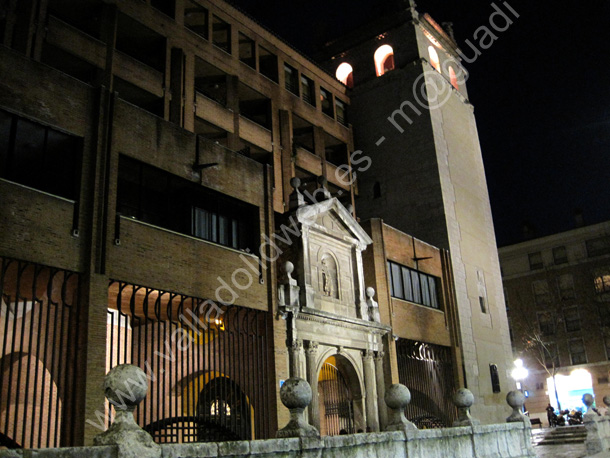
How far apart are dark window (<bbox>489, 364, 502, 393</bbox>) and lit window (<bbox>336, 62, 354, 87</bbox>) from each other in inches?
754

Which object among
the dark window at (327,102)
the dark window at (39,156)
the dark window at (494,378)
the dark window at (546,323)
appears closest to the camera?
the dark window at (39,156)

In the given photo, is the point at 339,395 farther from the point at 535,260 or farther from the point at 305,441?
the point at 535,260

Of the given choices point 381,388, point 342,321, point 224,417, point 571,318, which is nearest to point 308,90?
point 342,321

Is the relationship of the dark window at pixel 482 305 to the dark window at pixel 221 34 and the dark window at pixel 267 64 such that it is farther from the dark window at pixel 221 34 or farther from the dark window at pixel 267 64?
the dark window at pixel 221 34

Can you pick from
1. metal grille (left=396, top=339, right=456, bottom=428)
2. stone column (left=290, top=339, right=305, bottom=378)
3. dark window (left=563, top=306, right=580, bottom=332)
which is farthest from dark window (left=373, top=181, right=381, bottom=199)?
dark window (left=563, top=306, right=580, bottom=332)

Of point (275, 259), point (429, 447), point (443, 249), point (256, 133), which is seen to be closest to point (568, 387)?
point (443, 249)

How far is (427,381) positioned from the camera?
26.3 m

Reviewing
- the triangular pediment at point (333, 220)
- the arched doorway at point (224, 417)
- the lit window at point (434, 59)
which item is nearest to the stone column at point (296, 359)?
the arched doorway at point (224, 417)

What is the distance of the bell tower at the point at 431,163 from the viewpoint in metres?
31.3

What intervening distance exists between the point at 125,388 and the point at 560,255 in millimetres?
54041

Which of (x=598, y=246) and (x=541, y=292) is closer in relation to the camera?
(x=598, y=246)

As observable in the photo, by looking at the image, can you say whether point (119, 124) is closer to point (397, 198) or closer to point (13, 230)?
point (13, 230)

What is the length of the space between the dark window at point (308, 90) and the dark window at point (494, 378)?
17016 millimetres

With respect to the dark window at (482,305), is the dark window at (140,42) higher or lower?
higher
